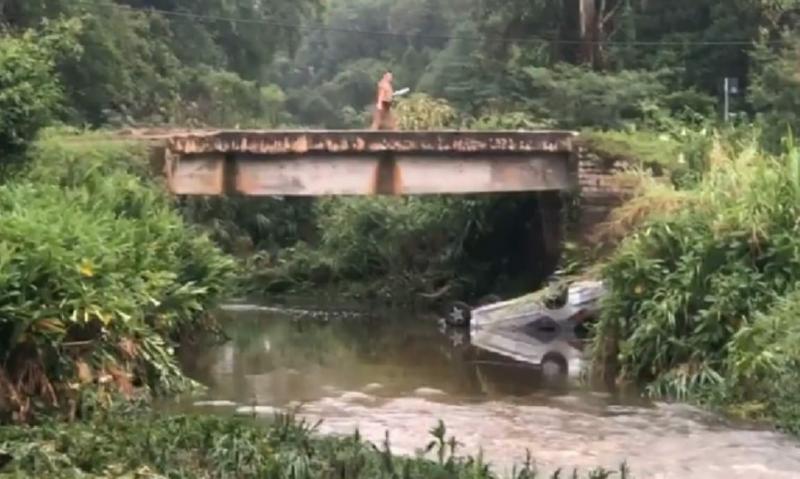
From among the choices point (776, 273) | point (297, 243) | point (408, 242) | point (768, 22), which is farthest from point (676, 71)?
point (776, 273)

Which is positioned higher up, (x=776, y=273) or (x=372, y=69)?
(x=372, y=69)

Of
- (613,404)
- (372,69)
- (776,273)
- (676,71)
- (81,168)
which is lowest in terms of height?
(613,404)

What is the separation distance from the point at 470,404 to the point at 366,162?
7.63m

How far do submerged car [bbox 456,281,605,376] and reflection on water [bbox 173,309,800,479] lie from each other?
0.41ft

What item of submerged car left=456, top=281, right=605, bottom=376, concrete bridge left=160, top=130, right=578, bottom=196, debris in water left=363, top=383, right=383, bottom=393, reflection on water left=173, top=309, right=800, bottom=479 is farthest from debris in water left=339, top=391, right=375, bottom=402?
concrete bridge left=160, top=130, right=578, bottom=196

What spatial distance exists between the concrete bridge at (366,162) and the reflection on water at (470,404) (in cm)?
223

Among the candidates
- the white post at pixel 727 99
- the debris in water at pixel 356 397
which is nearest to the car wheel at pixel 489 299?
the white post at pixel 727 99

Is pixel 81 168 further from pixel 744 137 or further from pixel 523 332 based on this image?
pixel 744 137

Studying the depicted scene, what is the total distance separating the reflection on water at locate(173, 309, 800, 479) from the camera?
11.5 metres

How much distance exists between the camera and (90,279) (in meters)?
12.6

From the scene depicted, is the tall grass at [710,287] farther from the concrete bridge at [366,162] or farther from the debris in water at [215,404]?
the concrete bridge at [366,162]

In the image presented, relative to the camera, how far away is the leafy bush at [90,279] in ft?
38.5

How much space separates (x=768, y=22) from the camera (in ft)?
97.8

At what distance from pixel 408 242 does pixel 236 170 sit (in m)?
6.78
